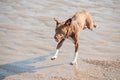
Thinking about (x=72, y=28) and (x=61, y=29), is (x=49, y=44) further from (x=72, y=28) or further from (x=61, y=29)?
(x=61, y=29)

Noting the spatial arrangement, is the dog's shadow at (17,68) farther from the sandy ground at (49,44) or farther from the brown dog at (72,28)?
the brown dog at (72,28)

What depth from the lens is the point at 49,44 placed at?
8.58 m

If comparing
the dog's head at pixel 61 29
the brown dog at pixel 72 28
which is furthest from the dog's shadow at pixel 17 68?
the dog's head at pixel 61 29

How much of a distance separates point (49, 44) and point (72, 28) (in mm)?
1473

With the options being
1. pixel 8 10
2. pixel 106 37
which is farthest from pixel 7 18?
pixel 106 37

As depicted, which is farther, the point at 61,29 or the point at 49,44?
the point at 49,44

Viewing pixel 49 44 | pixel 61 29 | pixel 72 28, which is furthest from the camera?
pixel 49 44

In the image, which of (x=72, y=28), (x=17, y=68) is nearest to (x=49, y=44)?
(x=72, y=28)

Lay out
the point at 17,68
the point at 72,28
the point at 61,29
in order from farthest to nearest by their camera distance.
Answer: the point at 72,28
the point at 17,68
the point at 61,29

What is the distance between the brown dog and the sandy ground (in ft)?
1.50

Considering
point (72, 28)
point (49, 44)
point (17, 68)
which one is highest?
point (72, 28)

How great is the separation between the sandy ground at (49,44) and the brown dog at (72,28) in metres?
0.46

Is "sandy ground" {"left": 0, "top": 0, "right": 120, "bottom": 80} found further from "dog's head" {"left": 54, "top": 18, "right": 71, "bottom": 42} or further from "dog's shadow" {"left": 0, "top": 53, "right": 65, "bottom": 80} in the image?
"dog's head" {"left": 54, "top": 18, "right": 71, "bottom": 42}

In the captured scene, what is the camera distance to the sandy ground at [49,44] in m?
7.06
